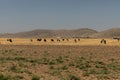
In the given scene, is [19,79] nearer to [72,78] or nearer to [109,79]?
[72,78]

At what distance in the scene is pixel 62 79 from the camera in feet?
56.0

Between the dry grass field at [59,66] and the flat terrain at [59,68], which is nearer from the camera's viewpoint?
the flat terrain at [59,68]

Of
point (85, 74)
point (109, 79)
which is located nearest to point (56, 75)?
point (85, 74)

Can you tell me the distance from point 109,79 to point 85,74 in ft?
7.32

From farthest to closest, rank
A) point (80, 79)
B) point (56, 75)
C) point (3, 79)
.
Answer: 1. point (56, 75)
2. point (80, 79)
3. point (3, 79)

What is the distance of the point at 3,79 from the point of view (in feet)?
53.0

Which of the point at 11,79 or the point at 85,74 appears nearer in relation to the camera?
the point at 11,79

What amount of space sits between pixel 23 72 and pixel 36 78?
12.0ft

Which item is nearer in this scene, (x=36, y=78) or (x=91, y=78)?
(x=36, y=78)

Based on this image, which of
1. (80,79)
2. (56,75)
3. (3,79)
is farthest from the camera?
(56,75)

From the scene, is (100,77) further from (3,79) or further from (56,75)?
(3,79)

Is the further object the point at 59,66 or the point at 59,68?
the point at 59,66

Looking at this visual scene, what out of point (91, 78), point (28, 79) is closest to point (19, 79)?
point (28, 79)

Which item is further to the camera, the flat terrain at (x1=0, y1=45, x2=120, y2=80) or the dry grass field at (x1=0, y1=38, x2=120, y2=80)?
the dry grass field at (x1=0, y1=38, x2=120, y2=80)
